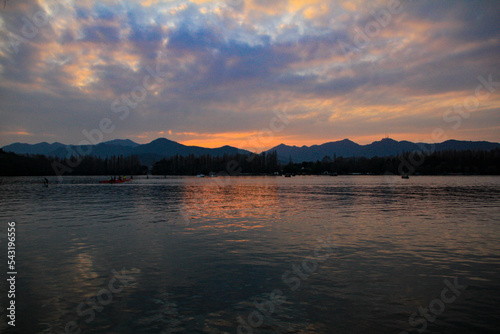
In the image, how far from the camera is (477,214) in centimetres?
3362

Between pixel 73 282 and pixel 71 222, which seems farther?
pixel 71 222

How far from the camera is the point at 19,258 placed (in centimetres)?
1728

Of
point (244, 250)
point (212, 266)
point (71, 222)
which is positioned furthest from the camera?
point (71, 222)

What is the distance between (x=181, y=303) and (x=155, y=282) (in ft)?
8.80

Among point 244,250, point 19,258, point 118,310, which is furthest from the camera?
point 244,250

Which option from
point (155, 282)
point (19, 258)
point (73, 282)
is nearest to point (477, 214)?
point (155, 282)

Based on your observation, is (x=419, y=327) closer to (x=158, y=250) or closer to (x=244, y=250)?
(x=244, y=250)

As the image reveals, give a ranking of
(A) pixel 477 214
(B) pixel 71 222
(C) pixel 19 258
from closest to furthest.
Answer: (C) pixel 19 258 < (B) pixel 71 222 < (A) pixel 477 214

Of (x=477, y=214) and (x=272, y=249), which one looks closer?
(x=272, y=249)

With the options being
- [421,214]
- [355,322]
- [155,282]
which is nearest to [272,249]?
[155,282]

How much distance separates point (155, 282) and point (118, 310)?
2.70 meters

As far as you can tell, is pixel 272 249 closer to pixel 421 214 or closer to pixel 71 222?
pixel 71 222

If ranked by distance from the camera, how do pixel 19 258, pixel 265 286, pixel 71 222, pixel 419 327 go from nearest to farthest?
1. pixel 419 327
2. pixel 265 286
3. pixel 19 258
4. pixel 71 222

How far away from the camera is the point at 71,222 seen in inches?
1171
